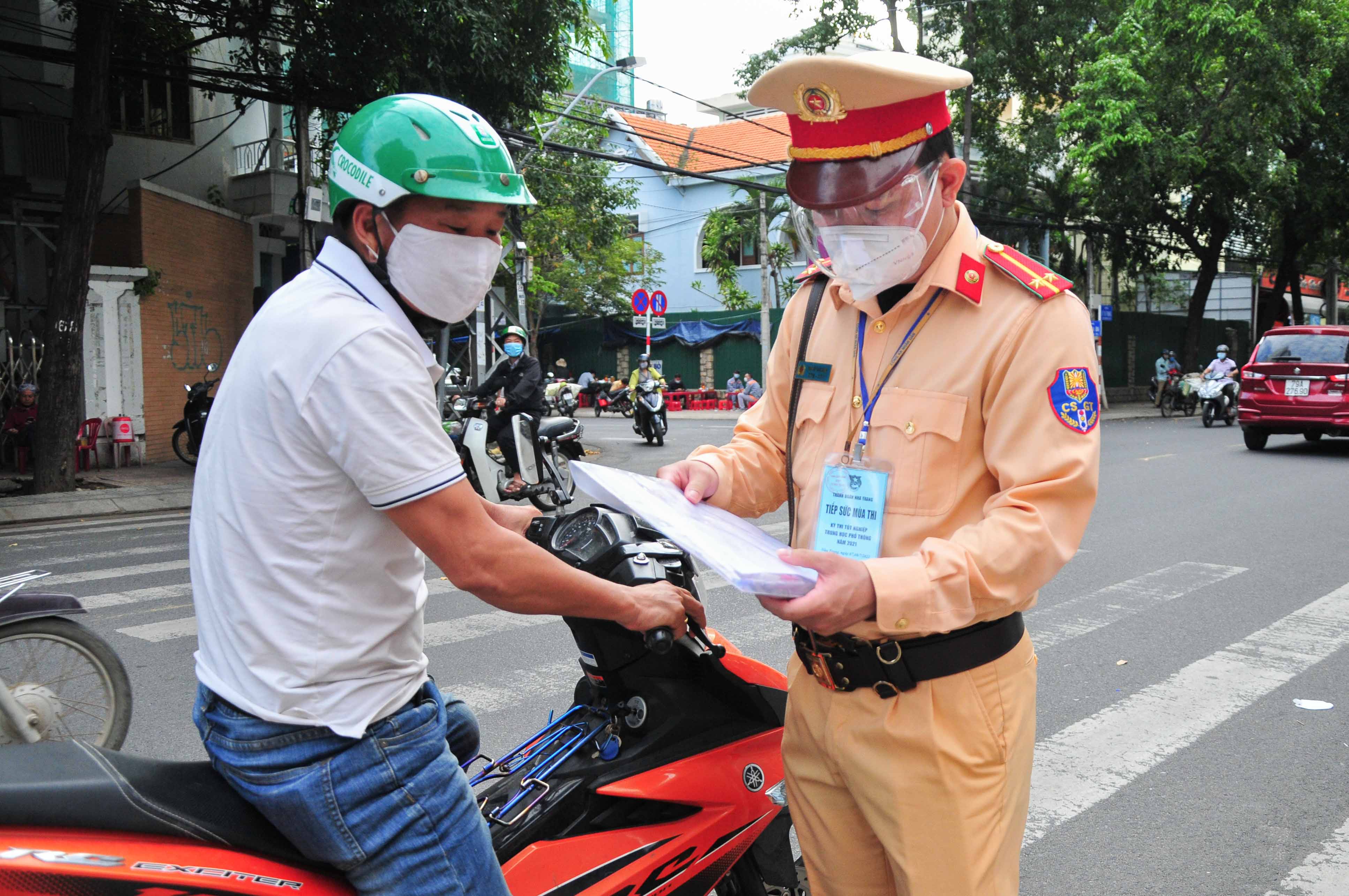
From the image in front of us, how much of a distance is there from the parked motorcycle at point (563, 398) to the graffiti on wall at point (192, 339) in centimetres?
839

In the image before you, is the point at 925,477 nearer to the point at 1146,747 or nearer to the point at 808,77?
the point at 808,77

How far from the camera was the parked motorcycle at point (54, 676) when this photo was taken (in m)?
3.64

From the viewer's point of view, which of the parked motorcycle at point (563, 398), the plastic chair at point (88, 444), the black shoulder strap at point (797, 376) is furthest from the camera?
the parked motorcycle at point (563, 398)

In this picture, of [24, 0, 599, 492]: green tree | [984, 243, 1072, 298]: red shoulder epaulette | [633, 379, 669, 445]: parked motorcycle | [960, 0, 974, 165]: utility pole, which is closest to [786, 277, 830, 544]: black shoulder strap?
[984, 243, 1072, 298]: red shoulder epaulette

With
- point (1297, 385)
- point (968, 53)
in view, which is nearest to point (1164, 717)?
point (1297, 385)

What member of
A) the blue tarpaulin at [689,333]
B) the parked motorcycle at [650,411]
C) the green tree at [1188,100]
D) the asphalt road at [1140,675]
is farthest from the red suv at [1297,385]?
the blue tarpaulin at [689,333]

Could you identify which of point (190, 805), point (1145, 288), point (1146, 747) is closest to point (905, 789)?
point (190, 805)

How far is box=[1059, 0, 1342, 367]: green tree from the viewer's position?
73.7 ft

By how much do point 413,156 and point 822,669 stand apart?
1087 millimetres

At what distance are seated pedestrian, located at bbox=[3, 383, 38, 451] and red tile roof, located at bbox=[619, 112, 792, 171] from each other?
26020mm

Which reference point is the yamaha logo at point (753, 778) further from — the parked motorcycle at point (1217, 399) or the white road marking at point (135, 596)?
the parked motorcycle at point (1217, 399)

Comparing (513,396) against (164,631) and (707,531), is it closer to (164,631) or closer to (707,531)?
(164,631)

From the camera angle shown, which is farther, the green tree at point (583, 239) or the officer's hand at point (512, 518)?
the green tree at point (583, 239)

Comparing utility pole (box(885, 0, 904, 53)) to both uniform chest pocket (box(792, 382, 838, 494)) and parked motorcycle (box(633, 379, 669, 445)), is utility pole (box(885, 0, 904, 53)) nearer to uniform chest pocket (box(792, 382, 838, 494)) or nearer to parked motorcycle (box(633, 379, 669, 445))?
parked motorcycle (box(633, 379, 669, 445))
